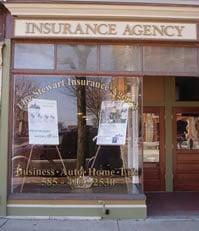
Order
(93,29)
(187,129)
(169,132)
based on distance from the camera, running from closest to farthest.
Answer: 1. (93,29)
2. (169,132)
3. (187,129)

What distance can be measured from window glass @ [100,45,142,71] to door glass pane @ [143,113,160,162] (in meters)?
3.29

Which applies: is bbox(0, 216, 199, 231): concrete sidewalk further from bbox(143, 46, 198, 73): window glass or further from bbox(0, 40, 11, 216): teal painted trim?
bbox(143, 46, 198, 73): window glass

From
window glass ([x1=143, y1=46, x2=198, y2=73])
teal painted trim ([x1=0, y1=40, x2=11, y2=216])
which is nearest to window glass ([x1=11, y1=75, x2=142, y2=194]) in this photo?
teal painted trim ([x1=0, y1=40, x2=11, y2=216])

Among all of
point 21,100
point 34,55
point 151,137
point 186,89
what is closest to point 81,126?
point 21,100

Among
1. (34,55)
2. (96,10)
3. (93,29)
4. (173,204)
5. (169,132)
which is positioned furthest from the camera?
(169,132)

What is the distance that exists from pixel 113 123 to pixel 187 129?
3.63m

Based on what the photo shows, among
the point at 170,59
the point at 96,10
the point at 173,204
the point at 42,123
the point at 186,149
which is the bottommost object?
the point at 173,204

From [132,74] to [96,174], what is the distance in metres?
2.26

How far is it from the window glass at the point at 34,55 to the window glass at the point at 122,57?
1121mm

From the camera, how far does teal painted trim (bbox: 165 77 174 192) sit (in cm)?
1235

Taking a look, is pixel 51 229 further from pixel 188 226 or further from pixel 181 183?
pixel 181 183

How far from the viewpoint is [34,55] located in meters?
9.33

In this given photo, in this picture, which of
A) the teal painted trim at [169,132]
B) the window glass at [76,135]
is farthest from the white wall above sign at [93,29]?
the teal painted trim at [169,132]

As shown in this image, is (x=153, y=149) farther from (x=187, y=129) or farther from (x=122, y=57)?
(x=122, y=57)
